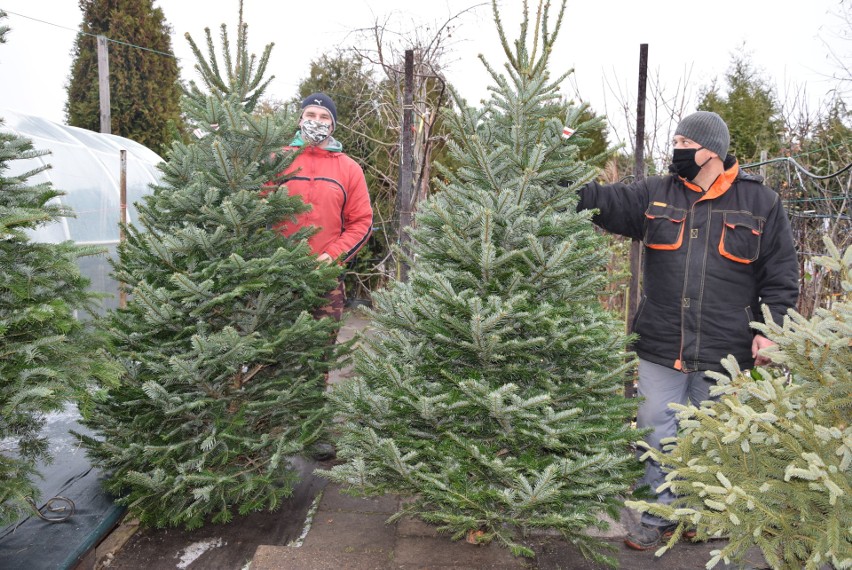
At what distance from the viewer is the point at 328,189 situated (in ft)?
14.4

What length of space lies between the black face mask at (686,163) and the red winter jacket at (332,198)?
1.99 metres

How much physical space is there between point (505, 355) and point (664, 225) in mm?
1288

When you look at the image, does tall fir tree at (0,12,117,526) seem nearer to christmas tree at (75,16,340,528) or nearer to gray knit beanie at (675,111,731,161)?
christmas tree at (75,16,340,528)

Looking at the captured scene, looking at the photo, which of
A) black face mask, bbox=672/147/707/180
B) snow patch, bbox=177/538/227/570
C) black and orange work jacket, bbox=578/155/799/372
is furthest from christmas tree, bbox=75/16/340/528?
black face mask, bbox=672/147/707/180

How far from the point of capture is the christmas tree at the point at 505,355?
2.67 metres

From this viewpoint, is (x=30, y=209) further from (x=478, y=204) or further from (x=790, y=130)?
(x=790, y=130)

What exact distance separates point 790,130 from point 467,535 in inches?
217

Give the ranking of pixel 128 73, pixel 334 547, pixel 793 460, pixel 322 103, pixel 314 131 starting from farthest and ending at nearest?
pixel 128 73 → pixel 322 103 → pixel 314 131 → pixel 334 547 → pixel 793 460

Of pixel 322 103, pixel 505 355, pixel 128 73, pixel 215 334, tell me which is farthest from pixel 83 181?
pixel 128 73

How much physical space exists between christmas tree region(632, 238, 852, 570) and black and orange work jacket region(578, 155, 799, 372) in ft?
3.62

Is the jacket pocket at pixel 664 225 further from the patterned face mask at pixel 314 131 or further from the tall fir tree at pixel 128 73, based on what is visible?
the tall fir tree at pixel 128 73

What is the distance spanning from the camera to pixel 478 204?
9.55 ft

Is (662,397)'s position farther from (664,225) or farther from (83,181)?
(83,181)

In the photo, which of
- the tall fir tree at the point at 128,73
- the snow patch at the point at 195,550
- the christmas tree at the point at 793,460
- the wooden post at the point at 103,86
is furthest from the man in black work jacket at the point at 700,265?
the tall fir tree at the point at 128,73
